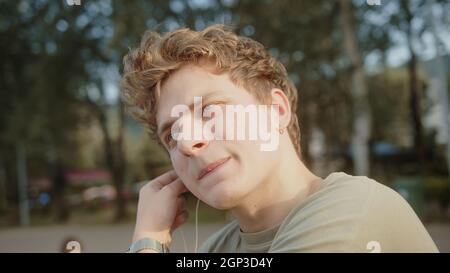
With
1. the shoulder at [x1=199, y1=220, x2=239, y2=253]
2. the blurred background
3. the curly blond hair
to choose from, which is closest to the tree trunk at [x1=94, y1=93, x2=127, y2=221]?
the blurred background

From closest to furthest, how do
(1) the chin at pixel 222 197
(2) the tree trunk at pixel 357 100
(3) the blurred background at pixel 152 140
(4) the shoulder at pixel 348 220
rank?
(4) the shoulder at pixel 348 220 < (1) the chin at pixel 222 197 < (3) the blurred background at pixel 152 140 < (2) the tree trunk at pixel 357 100

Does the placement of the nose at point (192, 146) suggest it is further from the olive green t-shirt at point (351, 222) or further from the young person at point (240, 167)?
the olive green t-shirt at point (351, 222)

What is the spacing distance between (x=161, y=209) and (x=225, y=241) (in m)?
0.20

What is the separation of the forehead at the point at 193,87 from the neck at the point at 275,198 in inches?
6.6

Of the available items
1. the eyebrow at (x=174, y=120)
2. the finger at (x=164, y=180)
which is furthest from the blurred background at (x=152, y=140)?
the eyebrow at (x=174, y=120)

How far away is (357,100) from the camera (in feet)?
14.7

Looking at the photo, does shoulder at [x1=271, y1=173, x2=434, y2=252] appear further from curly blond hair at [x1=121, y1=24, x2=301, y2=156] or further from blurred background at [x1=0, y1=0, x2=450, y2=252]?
blurred background at [x1=0, y1=0, x2=450, y2=252]

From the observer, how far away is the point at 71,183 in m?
10.2

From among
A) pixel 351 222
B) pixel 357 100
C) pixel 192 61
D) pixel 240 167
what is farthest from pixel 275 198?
pixel 357 100

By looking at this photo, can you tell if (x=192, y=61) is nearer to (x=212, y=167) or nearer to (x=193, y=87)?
(x=193, y=87)

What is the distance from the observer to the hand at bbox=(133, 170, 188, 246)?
0.99 m

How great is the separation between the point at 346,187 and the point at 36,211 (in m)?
9.60

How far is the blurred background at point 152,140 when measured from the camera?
229 centimetres
